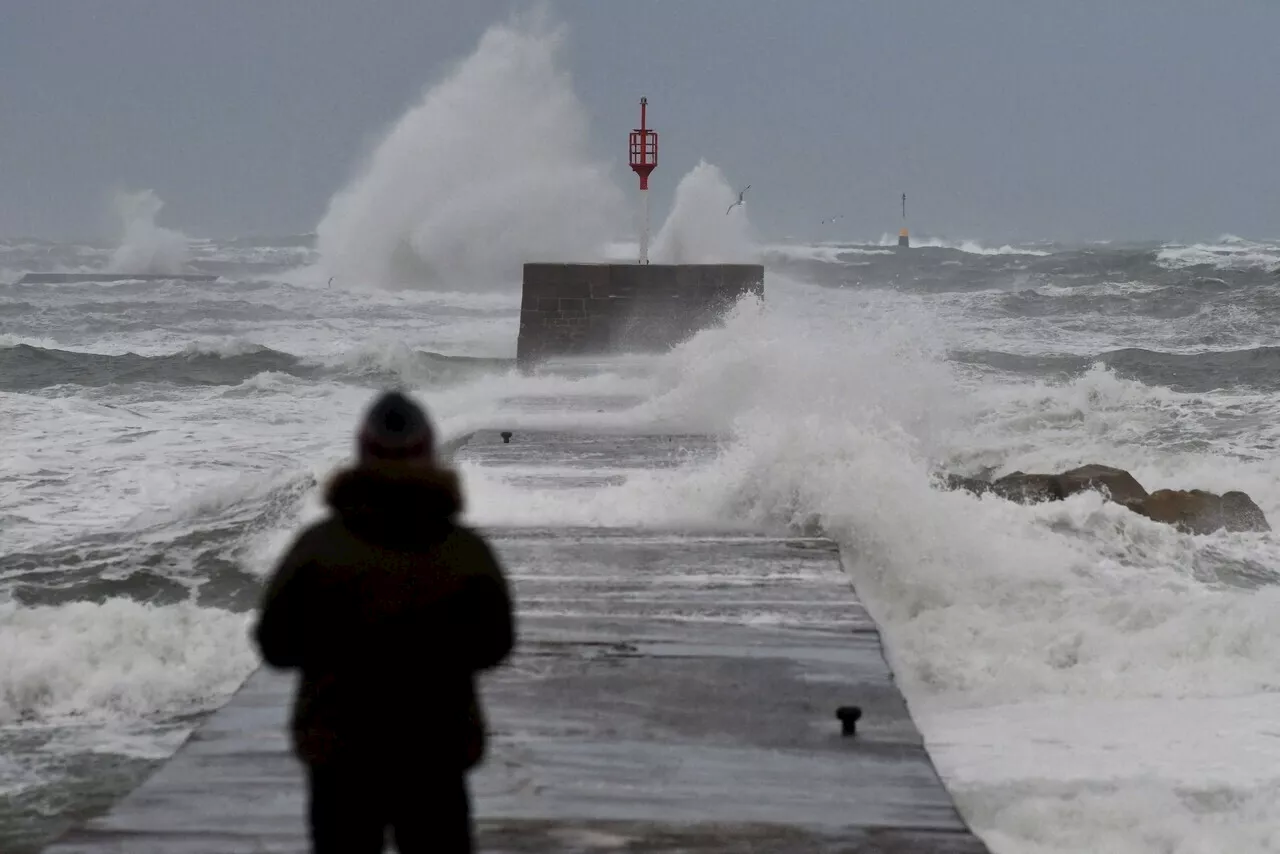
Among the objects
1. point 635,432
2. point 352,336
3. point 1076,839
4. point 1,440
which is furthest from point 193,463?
point 352,336

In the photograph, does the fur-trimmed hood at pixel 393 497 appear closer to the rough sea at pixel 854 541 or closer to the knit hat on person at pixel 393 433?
the knit hat on person at pixel 393 433

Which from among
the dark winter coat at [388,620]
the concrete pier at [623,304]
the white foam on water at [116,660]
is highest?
the concrete pier at [623,304]

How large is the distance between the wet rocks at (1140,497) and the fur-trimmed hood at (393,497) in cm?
731

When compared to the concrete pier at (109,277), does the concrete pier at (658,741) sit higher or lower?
lower

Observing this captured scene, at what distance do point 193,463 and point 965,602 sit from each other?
737 centimetres

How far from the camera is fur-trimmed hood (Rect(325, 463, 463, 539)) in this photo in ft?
6.32

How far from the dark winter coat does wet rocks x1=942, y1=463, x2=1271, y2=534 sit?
7.27m

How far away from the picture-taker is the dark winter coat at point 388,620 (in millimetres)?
1940

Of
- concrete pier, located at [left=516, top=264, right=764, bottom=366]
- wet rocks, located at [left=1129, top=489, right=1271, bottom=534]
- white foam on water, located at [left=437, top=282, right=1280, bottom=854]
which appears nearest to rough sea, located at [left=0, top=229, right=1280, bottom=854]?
white foam on water, located at [left=437, top=282, right=1280, bottom=854]

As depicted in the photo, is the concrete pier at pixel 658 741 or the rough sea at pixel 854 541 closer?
the concrete pier at pixel 658 741

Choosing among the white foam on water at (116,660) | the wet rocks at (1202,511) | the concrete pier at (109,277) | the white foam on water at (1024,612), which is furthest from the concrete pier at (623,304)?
the concrete pier at (109,277)

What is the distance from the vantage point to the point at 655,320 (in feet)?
53.6

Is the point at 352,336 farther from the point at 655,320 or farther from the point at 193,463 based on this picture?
the point at 193,463

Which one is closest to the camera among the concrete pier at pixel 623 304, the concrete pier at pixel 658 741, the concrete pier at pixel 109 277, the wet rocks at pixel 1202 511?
the concrete pier at pixel 658 741
